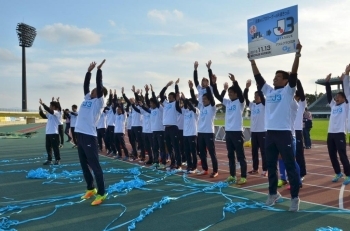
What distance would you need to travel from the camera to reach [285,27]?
759 centimetres

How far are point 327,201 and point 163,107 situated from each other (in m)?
5.55

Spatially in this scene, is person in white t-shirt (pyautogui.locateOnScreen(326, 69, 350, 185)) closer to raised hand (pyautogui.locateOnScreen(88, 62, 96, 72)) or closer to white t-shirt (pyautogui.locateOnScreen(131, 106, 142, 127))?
raised hand (pyautogui.locateOnScreen(88, 62, 96, 72))

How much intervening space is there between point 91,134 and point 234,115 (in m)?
3.26

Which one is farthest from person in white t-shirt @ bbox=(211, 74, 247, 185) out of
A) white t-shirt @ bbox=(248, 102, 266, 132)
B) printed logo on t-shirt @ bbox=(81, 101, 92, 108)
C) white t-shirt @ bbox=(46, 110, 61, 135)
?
white t-shirt @ bbox=(46, 110, 61, 135)

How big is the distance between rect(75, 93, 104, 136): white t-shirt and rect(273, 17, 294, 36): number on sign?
13.8 ft

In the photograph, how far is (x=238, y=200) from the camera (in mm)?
6180

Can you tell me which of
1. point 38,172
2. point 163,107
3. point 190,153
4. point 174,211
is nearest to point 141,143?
point 163,107

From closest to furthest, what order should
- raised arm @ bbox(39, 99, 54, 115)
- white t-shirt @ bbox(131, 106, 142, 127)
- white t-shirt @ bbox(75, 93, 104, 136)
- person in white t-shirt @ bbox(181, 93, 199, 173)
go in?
white t-shirt @ bbox(75, 93, 104, 136), person in white t-shirt @ bbox(181, 93, 199, 173), raised arm @ bbox(39, 99, 54, 115), white t-shirt @ bbox(131, 106, 142, 127)

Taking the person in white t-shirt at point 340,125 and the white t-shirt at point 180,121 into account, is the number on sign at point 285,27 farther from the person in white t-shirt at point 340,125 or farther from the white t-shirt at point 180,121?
the white t-shirt at point 180,121

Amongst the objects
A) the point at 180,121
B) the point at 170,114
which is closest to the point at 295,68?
the point at 170,114

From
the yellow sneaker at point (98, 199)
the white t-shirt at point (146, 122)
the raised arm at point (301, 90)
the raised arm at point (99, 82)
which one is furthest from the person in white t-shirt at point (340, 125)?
the white t-shirt at point (146, 122)

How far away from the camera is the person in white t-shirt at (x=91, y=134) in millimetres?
6285

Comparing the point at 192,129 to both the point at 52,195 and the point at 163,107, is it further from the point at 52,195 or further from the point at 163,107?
the point at 52,195

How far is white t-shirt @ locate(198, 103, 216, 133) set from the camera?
8461mm
